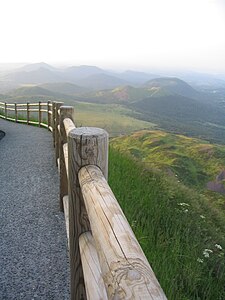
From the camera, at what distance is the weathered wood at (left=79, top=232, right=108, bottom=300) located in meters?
1.40

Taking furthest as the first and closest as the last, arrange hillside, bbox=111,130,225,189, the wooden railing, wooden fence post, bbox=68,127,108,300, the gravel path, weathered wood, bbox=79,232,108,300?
1. hillside, bbox=111,130,225,189
2. the wooden railing
3. the gravel path
4. wooden fence post, bbox=68,127,108,300
5. weathered wood, bbox=79,232,108,300

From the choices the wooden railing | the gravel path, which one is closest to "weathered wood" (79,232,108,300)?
the gravel path

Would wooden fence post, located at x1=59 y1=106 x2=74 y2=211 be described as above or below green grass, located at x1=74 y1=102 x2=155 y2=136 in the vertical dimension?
above

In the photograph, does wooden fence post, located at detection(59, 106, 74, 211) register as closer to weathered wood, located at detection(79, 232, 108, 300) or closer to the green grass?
weathered wood, located at detection(79, 232, 108, 300)

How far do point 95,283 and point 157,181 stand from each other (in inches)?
213

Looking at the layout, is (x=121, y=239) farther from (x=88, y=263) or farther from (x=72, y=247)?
(x=72, y=247)

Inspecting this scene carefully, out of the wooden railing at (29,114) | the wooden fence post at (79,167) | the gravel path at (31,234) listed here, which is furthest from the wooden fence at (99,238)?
the wooden railing at (29,114)

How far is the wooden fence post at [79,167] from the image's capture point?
1.81 meters

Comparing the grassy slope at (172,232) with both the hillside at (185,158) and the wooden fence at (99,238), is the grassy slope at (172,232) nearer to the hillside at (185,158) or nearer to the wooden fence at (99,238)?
the wooden fence at (99,238)

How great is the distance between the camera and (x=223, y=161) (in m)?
20.1

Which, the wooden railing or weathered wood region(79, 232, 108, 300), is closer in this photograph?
weathered wood region(79, 232, 108, 300)

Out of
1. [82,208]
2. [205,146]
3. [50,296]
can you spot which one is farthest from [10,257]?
[205,146]

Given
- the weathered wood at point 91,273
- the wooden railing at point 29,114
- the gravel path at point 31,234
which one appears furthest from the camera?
the wooden railing at point 29,114

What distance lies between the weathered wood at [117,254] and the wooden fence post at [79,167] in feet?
1.12
